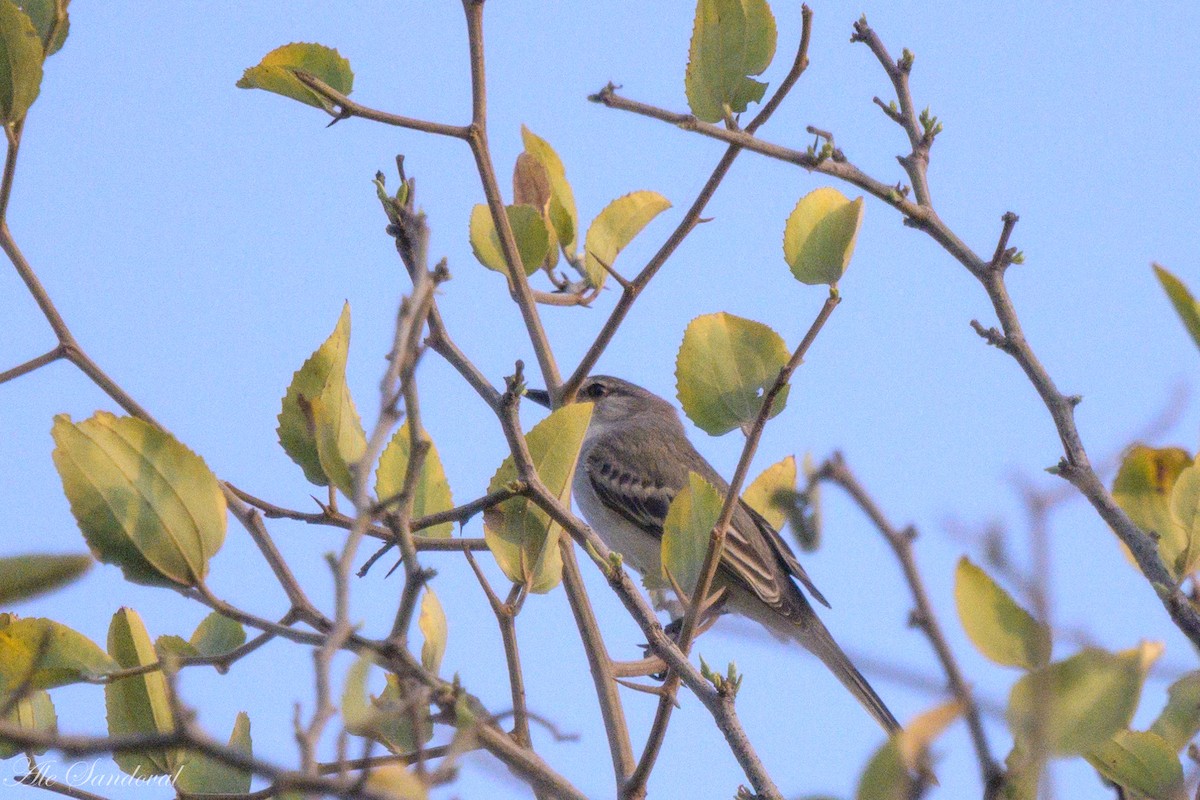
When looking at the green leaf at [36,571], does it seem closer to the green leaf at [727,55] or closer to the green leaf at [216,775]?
the green leaf at [216,775]

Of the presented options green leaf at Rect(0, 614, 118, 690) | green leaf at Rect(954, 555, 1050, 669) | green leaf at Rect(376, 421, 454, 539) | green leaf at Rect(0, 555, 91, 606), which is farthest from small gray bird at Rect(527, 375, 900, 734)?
green leaf at Rect(0, 555, 91, 606)

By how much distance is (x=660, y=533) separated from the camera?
22.3ft

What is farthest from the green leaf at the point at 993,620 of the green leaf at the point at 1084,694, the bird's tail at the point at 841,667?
the bird's tail at the point at 841,667

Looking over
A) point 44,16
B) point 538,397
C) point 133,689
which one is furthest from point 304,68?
point 538,397

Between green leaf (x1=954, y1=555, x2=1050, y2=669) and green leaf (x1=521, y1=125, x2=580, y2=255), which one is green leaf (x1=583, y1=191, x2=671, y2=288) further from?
green leaf (x1=954, y1=555, x2=1050, y2=669)

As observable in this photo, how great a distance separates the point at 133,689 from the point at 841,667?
3.96 metres

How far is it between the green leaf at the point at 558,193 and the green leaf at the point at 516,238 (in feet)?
0.58

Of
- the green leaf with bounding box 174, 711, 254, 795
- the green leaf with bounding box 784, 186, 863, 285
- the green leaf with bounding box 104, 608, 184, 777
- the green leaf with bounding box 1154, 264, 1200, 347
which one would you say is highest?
the green leaf with bounding box 784, 186, 863, 285

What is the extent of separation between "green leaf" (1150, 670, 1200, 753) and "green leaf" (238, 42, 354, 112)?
2.33 metres

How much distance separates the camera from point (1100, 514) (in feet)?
9.28

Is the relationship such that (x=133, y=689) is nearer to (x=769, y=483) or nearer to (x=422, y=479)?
(x=422, y=479)

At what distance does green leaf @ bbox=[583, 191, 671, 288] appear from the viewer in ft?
12.1

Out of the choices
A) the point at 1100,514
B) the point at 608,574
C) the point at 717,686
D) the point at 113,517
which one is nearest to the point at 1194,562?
the point at 1100,514

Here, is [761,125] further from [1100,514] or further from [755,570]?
[755,570]
